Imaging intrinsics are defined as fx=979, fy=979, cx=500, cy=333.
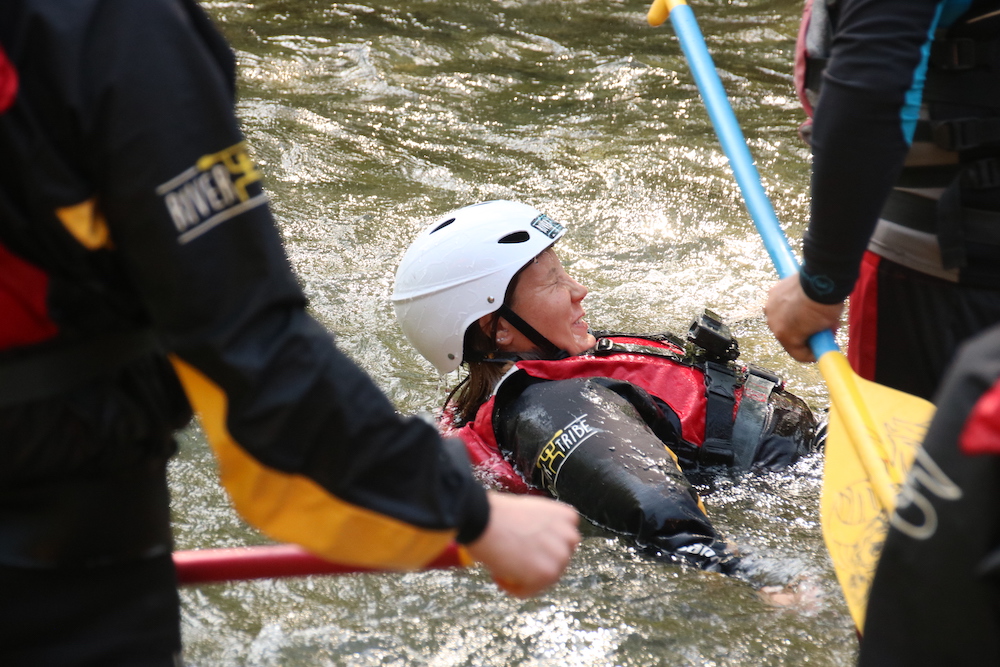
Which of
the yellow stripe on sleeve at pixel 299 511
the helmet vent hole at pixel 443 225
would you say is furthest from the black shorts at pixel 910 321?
the helmet vent hole at pixel 443 225

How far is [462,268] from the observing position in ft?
10.9

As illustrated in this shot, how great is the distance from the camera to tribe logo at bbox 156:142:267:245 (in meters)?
1.06

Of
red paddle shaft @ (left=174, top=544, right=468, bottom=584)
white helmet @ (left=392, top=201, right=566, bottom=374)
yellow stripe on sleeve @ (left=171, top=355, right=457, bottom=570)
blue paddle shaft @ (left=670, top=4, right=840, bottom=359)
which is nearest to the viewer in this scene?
yellow stripe on sleeve @ (left=171, top=355, right=457, bottom=570)

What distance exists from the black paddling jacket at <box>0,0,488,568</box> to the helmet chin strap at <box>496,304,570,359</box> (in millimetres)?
2162

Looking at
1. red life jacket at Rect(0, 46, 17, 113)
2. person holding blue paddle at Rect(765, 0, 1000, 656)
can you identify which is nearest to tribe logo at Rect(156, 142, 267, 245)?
red life jacket at Rect(0, 46, 17, 113)

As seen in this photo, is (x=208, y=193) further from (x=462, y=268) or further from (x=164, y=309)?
(x=462, y=268)

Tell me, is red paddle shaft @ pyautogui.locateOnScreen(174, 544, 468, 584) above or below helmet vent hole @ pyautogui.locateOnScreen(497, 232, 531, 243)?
above

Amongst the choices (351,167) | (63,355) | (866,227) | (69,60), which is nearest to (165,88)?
(69,60)

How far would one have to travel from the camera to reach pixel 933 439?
954 millimetres

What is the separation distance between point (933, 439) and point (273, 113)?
6542 millimetres

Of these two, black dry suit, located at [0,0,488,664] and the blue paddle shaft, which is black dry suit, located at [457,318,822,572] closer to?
the blue paddle shaft

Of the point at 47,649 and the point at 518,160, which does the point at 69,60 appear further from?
the point at 518,160

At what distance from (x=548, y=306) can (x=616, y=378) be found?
0.34 meters

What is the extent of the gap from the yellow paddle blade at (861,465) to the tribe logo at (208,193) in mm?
1407
